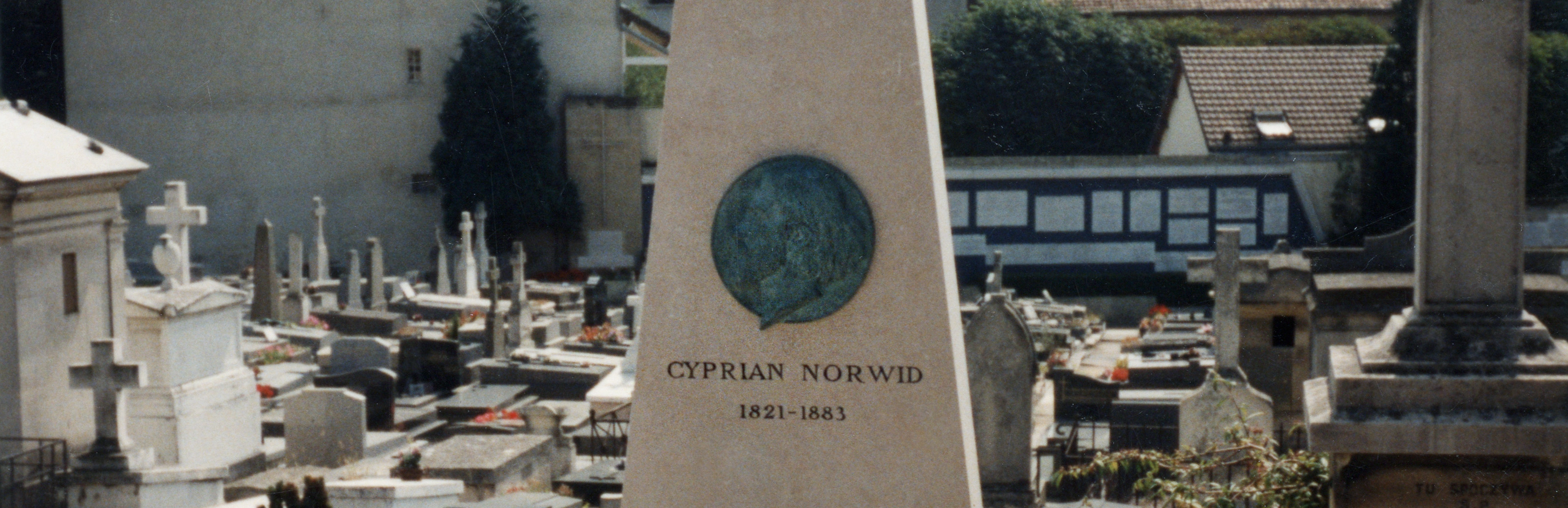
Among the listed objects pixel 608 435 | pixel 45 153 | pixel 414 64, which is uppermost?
pixel 414 64

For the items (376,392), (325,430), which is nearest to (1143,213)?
(376,392)

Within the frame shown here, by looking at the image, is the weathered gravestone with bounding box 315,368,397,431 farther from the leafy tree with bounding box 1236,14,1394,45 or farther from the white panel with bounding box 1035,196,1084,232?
the leafy tree with bounding box 1236,14,1394,45

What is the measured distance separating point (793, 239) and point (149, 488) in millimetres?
6089

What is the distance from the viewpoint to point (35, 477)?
10445mm

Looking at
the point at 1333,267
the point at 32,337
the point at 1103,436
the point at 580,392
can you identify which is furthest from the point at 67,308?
the point at 1333,267

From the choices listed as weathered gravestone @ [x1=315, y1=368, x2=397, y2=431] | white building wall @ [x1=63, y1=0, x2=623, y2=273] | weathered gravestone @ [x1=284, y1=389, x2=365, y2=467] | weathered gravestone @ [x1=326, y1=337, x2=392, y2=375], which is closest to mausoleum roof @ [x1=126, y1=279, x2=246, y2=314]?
weathered gravestone @ [x1=284, y1=389, x2=365, y2=467]

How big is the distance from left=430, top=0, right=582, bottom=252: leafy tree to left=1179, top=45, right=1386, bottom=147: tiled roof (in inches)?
447

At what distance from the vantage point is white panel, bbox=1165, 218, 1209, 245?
31.1 metres

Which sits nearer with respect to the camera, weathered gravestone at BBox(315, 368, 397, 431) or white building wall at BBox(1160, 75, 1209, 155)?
weathered gravestone at BBox(315, 368, 397, 431)

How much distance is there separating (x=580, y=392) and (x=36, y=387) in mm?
6084

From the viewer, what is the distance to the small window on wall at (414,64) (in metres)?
34.0

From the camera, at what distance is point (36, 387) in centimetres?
1129

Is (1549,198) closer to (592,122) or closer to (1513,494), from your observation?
(592,122)

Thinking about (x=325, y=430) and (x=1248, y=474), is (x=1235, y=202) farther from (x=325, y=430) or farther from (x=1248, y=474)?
(x=1248, y=474)
